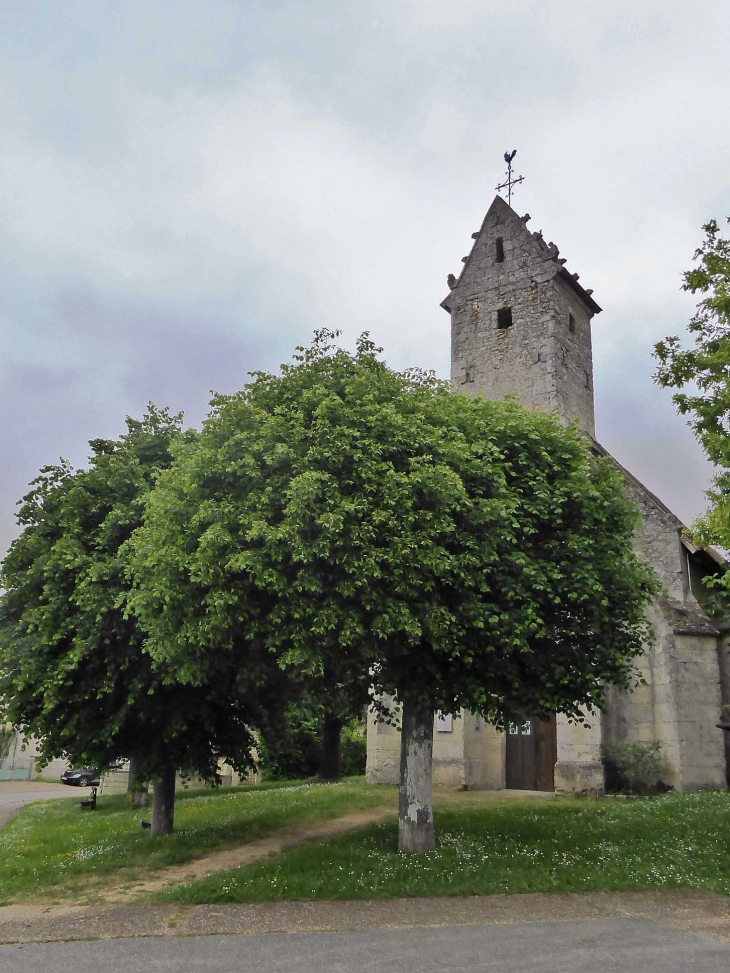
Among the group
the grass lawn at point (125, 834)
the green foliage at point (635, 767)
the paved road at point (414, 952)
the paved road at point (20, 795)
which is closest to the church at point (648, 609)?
the green foliage at point (635, 767)

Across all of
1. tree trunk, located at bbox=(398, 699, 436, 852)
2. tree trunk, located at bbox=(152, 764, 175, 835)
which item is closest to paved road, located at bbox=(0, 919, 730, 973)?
tree trunk, located at bbox=(398, 699, 436, 852)

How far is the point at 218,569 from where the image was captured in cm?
1072

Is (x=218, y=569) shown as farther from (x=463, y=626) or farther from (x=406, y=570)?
(x=463, y=626)

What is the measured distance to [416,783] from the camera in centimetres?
1224

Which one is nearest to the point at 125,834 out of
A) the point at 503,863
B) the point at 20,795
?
the point at 503,863

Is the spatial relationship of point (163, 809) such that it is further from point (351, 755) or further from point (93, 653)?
point (351, 755)

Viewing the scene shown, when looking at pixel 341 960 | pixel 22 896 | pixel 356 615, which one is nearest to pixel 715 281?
pixel 356 615

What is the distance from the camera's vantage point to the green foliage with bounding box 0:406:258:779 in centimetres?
1340

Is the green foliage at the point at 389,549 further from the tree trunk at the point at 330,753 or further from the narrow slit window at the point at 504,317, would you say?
the tree trunk at the point at 330,753

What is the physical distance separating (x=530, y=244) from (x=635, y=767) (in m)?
16.8

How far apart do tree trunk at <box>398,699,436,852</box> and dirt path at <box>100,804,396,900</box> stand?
247 centimetres

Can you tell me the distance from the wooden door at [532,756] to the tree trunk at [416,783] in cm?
991

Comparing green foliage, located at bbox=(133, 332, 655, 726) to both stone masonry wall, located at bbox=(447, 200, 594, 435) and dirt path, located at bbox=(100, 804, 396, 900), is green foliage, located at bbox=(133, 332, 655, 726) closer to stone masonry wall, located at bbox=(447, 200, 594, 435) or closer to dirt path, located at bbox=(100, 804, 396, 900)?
dirt path, located at bbox=(100, 804, 396, 900)

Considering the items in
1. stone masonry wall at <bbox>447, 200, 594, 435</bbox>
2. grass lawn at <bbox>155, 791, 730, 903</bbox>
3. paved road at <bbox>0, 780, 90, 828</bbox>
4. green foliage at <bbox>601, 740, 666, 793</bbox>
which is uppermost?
stone masonry wall at <bbox>447, 200, 594, 435</bbox>
